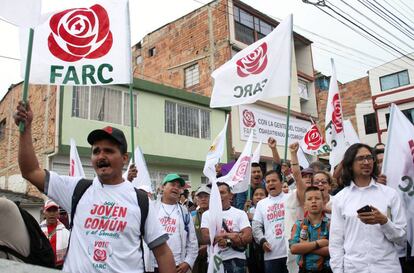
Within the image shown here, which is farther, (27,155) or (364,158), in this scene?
(364,158)

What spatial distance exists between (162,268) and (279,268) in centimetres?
254

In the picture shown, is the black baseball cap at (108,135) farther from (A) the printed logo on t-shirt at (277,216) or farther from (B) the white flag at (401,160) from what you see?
(A) the printed logo on t-shirt at (277,216)

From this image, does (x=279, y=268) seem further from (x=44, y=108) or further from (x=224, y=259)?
(x=44, y=108)

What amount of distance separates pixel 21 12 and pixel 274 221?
354 cm

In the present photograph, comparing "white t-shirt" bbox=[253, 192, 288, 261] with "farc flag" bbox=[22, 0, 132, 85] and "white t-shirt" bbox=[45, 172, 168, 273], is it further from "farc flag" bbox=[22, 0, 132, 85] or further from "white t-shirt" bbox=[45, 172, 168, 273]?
"white t-shirt" bbox=[45, 172, 168, 273]

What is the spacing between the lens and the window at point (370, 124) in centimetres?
3141

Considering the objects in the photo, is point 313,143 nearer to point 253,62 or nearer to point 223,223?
point 253,62

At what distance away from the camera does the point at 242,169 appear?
238 inches

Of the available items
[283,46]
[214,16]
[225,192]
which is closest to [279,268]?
[225,192]

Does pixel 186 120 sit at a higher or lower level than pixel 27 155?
higher

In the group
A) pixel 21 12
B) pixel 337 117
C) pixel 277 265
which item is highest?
pixel 21 12

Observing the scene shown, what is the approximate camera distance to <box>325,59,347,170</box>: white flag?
5586 mm

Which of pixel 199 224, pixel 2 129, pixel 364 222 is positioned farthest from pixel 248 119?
pixel 364 222

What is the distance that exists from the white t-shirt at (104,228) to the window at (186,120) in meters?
13.2
